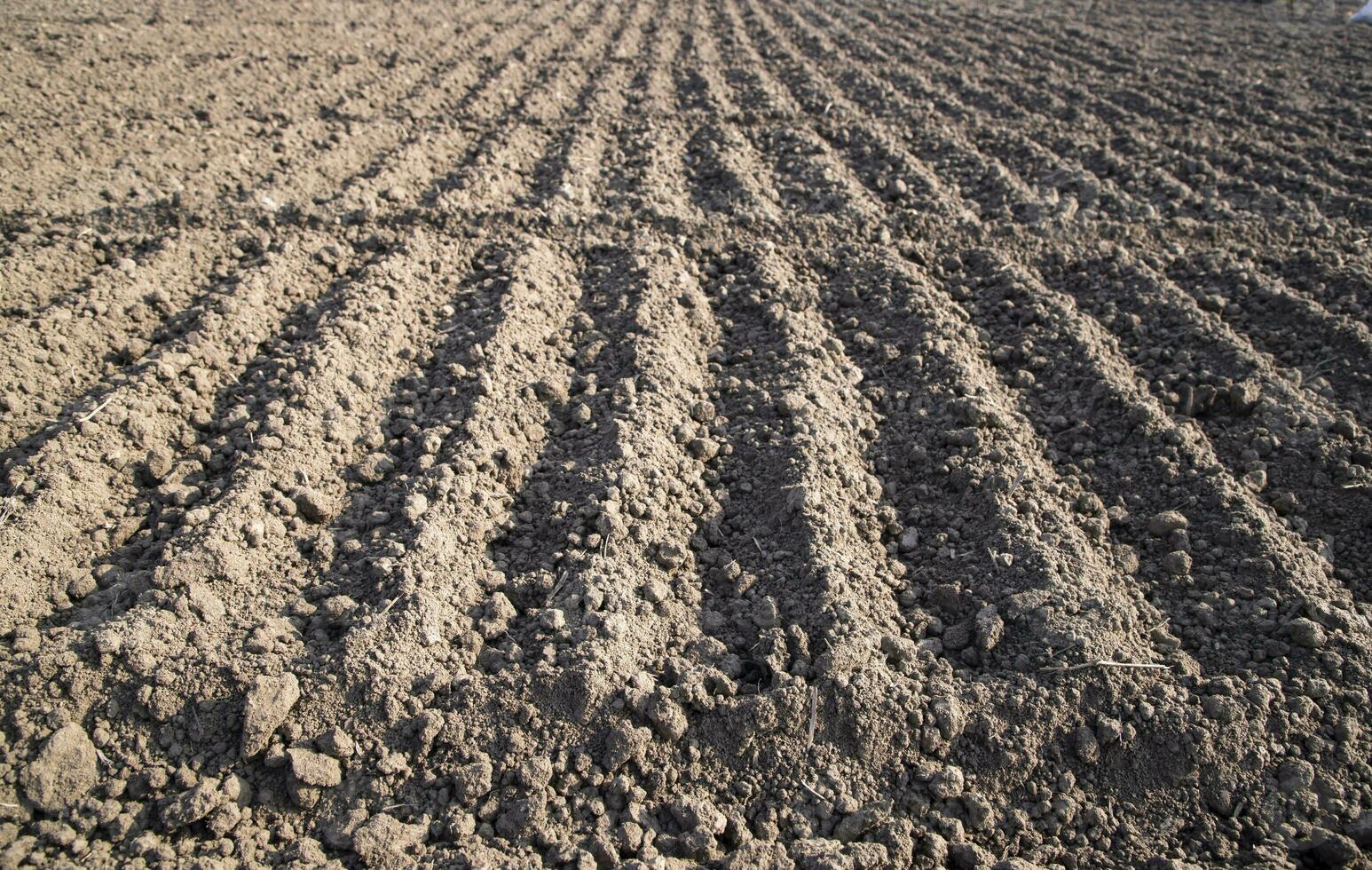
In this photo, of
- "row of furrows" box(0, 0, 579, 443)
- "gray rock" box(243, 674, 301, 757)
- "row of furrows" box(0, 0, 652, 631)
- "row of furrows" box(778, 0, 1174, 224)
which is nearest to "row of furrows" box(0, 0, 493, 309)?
"row of furrows" box(0, 0, 579, 443)

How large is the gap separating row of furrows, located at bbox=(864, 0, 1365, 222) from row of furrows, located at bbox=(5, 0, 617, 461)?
18.5 feet

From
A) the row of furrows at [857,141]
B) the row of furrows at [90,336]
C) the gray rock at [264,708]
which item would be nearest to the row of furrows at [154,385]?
the row of furrows at [90,336]

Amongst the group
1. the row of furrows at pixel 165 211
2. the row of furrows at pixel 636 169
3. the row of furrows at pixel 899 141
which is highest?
the row of furrows at pixel 899 141


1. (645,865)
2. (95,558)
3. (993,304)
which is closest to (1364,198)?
(993,304)

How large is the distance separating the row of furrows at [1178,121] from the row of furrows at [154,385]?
17.8ft

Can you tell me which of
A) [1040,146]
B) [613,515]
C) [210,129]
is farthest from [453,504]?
[1040,146]

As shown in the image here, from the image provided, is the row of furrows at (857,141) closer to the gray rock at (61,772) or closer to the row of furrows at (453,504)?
the row of furrows at (453,504)

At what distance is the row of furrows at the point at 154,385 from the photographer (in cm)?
Answer: 261

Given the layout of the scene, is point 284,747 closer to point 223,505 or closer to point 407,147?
point 223,505

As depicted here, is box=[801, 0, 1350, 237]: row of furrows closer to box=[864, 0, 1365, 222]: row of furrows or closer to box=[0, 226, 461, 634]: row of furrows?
box=[864, 0, 1365, 222]: row of furrows

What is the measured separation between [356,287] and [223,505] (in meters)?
1.45

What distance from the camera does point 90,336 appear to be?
3363mm

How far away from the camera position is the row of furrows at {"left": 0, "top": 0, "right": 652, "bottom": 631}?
2611 millimetres

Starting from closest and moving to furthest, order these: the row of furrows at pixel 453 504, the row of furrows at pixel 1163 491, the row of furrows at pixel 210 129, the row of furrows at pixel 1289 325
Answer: the row of furrows at pixel 453 504
the row of furrows at pixel 1163 491
the row of furrows at pixel 1289 325
the row of furrows at pixel 210 129
